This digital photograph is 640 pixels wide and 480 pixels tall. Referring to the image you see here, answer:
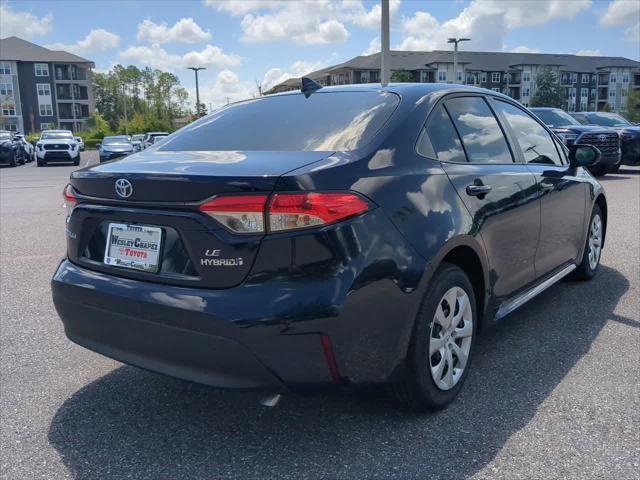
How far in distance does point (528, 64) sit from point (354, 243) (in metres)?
101

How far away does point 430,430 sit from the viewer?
286 cm

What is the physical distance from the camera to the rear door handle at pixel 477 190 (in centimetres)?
321

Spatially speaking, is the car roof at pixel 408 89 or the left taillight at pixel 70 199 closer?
the left taillight at pixel 70 199

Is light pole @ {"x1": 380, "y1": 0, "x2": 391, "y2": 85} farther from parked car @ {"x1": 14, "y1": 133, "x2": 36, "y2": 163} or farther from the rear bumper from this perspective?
parked car @ {"x1": 14, "y1": 133, "x2": 36, "y2": 163}

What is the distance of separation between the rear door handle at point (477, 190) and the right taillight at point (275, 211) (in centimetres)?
104

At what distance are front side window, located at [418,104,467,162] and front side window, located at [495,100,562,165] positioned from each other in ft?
2.64

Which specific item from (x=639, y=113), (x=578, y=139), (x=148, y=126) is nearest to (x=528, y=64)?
(x=639, y=113)

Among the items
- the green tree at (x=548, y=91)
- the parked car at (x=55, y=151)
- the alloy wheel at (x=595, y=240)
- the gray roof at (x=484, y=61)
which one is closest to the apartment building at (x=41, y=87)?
the gray roof at (x=484, y=61)

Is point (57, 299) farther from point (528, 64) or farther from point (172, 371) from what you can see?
point (528, 64)

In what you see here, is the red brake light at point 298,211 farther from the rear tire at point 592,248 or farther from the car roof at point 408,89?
the rear tire at point 592,248

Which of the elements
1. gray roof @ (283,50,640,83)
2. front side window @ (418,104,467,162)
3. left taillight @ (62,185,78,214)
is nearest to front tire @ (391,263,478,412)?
front side window @ (418,104,467,162)

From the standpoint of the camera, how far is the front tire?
280 centimetres

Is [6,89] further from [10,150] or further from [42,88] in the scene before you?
[10,150]

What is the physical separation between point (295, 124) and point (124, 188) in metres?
0.98
